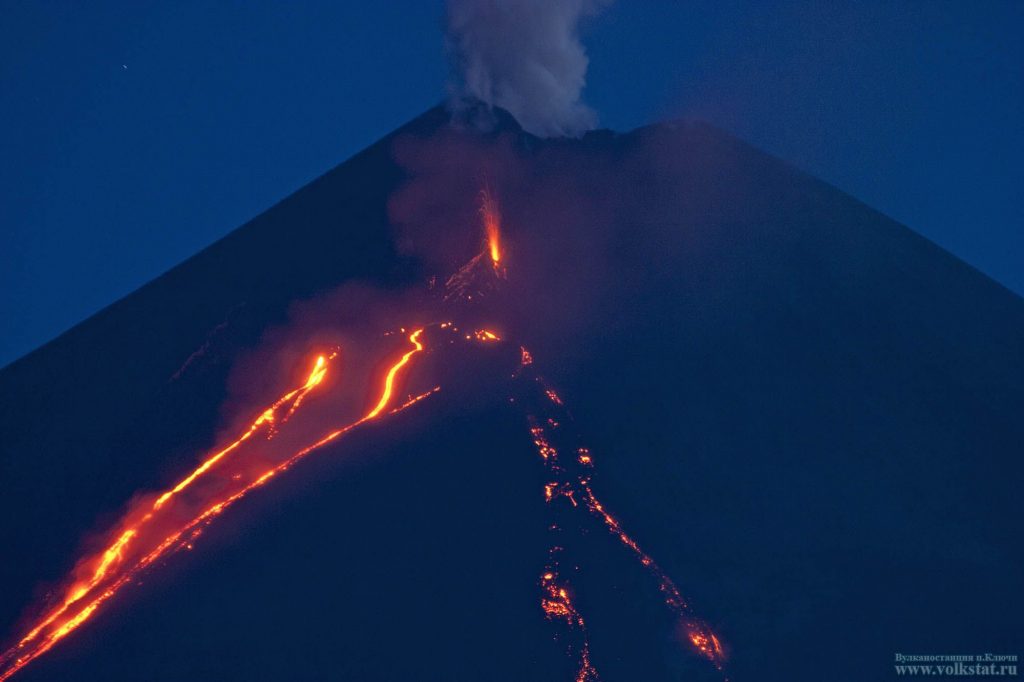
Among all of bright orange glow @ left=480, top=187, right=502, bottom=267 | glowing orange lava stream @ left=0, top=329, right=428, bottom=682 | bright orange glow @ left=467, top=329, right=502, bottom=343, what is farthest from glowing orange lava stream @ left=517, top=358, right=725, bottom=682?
bright orange glow @ left=480, top=187, right=502, bottom=267

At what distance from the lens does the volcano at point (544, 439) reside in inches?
439

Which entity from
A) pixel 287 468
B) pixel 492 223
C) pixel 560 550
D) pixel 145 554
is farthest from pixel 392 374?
pixel 492 223

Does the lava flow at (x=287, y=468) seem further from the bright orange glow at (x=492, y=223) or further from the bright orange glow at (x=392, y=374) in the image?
the bright orange glow at (x=492, y=223)

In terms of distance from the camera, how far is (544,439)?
14078 millimetres

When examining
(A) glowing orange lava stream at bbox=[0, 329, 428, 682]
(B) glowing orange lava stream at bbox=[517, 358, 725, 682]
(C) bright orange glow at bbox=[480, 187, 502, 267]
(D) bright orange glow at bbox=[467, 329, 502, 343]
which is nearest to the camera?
(B) glowing orange lava stream at bbox=[517, 358, 725, 682]

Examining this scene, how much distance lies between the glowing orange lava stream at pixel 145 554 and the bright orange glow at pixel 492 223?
396 centimetres

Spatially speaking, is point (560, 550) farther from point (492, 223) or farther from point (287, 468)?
point (492, 223)

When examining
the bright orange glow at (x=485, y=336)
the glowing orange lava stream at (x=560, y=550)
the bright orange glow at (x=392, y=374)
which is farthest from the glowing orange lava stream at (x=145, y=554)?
the glowing orange lava stream at (x=560, y=550)

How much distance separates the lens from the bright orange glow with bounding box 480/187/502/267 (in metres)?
19.3

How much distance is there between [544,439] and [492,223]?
7.40m

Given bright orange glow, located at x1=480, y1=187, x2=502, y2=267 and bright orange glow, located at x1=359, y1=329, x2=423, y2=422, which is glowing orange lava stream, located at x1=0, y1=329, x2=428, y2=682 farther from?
bright orange glow, located at x1=480, y1=187, x2=502, y2=267

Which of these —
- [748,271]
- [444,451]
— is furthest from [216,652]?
[748,271]

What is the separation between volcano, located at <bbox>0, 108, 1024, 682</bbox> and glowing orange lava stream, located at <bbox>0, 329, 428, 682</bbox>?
12 centimetres

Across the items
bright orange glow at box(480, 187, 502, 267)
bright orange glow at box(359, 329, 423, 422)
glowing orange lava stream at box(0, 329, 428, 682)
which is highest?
bright orange glow at box(480, 187, 502, 267)
